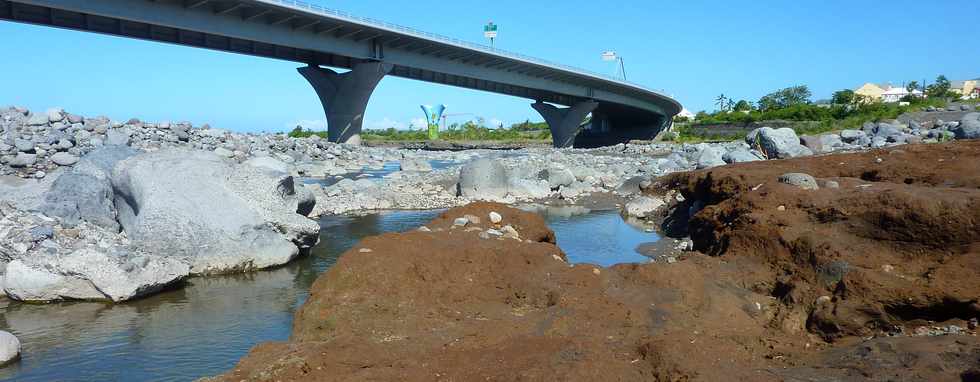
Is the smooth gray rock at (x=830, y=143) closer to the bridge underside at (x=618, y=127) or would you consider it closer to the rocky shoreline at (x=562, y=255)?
the rocky shoreline at (x=562, y=255)

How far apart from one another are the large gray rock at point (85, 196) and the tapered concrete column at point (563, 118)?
2401 inches

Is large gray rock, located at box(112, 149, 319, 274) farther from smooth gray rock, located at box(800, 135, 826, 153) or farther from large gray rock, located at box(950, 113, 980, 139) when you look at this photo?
large gray rock, located at box(950, 113, 980, 139)

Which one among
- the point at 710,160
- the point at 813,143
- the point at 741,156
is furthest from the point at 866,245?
the point at 813,143

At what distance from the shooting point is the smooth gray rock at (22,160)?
22031 mm

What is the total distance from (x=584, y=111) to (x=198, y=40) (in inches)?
1647

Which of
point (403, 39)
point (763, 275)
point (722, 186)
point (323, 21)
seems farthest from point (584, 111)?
point (763, 275)

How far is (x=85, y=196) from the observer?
1183 cm

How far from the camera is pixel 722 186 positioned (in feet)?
43.5

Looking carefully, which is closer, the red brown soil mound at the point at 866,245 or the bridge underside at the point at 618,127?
the red brown soil mound at the point at 866,245

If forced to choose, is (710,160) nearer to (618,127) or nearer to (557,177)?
(557,177)

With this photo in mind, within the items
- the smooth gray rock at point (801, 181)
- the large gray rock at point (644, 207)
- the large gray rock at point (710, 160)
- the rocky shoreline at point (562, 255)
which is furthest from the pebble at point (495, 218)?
the large gray rock at point (710, 160)

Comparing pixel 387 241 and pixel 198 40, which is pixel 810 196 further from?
pixel 198 40

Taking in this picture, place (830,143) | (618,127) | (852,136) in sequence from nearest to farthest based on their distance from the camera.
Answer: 1. (830,143)
2. (852,136)
3. (618,127)

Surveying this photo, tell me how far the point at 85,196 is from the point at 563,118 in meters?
63.8
